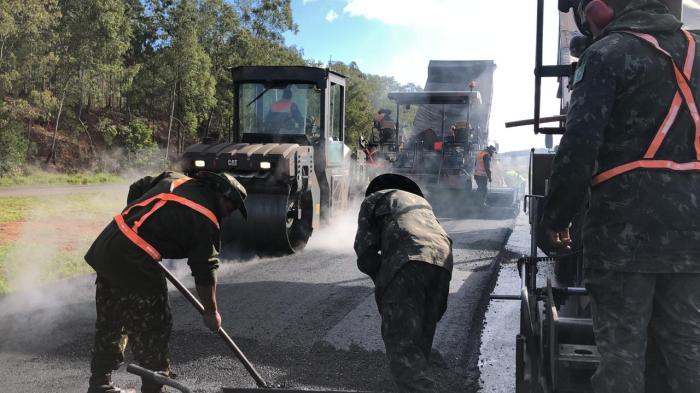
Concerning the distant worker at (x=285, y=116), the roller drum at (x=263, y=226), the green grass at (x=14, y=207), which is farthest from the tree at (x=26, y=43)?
the roller drum at (x=263, y=226)

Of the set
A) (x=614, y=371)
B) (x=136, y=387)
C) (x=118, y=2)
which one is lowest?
(x=136, y=387)

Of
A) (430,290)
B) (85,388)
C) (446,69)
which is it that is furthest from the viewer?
(446,69)

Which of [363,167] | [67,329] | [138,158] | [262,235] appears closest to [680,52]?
[67,329]

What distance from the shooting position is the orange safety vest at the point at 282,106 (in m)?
8.79

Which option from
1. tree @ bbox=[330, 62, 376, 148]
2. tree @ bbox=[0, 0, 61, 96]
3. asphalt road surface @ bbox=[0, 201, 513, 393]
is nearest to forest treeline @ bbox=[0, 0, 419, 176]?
tree @ bbox=[0, 0, 61, 96]

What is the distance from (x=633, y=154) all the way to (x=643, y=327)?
1.99 feet

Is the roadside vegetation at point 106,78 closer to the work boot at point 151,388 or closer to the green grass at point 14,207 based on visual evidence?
the green grass at point 14,207

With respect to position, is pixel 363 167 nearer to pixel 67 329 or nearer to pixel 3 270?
pixel 3 270

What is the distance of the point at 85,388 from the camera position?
3.51 m

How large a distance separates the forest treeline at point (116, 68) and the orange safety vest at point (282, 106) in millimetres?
14897

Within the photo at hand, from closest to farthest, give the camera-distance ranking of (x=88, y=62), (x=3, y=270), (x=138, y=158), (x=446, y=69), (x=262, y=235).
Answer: (x=3, y=270), (x=262, y=235), (x=446, y=69), (x=88, y=62), (x=138, y=158)

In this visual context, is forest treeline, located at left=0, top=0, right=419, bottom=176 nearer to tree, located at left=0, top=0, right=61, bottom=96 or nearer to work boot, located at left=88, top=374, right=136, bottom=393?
tree, located at left=0, top=0, right=61, bottom=96

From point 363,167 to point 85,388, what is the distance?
8.19 metres

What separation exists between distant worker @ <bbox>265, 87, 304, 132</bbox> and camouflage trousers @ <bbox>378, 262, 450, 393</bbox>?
20.1ft
